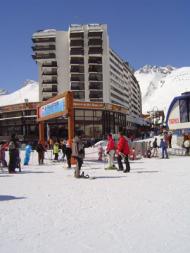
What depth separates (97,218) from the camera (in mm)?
6656

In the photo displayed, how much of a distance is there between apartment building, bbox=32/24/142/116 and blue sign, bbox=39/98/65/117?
5417 cm

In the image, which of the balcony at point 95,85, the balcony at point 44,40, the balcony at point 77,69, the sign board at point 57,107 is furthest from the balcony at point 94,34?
the sign board at point 57,107

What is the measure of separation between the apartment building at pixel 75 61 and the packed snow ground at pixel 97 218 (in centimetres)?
7163

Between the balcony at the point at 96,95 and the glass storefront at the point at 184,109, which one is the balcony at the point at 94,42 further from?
the glass storefront at the point at 184,109

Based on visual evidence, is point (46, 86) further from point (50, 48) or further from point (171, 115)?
point (171, 115)

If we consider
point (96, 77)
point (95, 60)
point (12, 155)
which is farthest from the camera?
point (95, 60)

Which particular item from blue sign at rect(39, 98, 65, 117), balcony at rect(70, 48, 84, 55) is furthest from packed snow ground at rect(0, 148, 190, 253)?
balcony at rect(70, 48, 84, 55)

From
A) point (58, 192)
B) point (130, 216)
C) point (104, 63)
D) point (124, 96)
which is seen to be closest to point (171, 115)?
point (58, 192)

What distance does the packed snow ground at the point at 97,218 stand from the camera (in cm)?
509

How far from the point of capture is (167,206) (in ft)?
24.7

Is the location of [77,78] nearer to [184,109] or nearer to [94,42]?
[94,42]

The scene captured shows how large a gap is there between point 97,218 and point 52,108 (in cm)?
1816

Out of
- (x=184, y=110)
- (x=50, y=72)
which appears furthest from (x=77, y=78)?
(x=184, y=110)

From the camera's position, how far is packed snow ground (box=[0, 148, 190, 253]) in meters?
5.09
